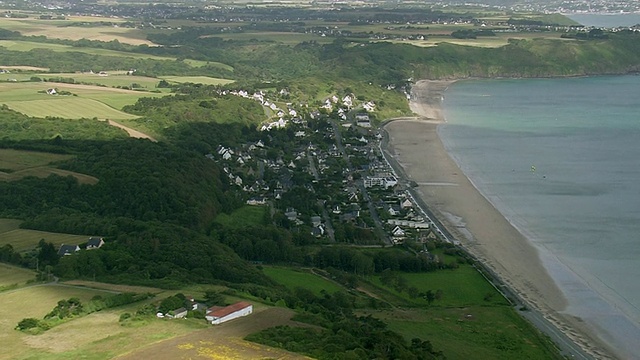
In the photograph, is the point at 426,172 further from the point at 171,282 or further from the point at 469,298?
the point at 171,282

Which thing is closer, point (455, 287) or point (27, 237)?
point (455, 287)

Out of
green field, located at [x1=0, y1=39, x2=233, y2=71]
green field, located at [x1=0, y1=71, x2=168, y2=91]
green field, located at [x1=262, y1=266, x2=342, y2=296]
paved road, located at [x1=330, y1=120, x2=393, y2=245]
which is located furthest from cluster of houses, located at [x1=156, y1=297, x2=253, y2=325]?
green field, located at [x1=0, y1=39, x2=233, y2=71]

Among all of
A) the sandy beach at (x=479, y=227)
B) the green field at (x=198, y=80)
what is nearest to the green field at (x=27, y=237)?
the sandy beach at (x=479, y=227)

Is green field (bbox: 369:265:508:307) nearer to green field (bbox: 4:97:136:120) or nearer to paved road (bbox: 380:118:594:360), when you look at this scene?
paved road (bbox: 380:118:594:360)

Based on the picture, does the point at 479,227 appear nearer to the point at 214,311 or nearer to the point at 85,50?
the point at 214,311

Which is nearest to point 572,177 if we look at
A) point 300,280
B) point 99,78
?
point 300,280

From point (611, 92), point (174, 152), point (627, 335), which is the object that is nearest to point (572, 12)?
point (611, 92)
